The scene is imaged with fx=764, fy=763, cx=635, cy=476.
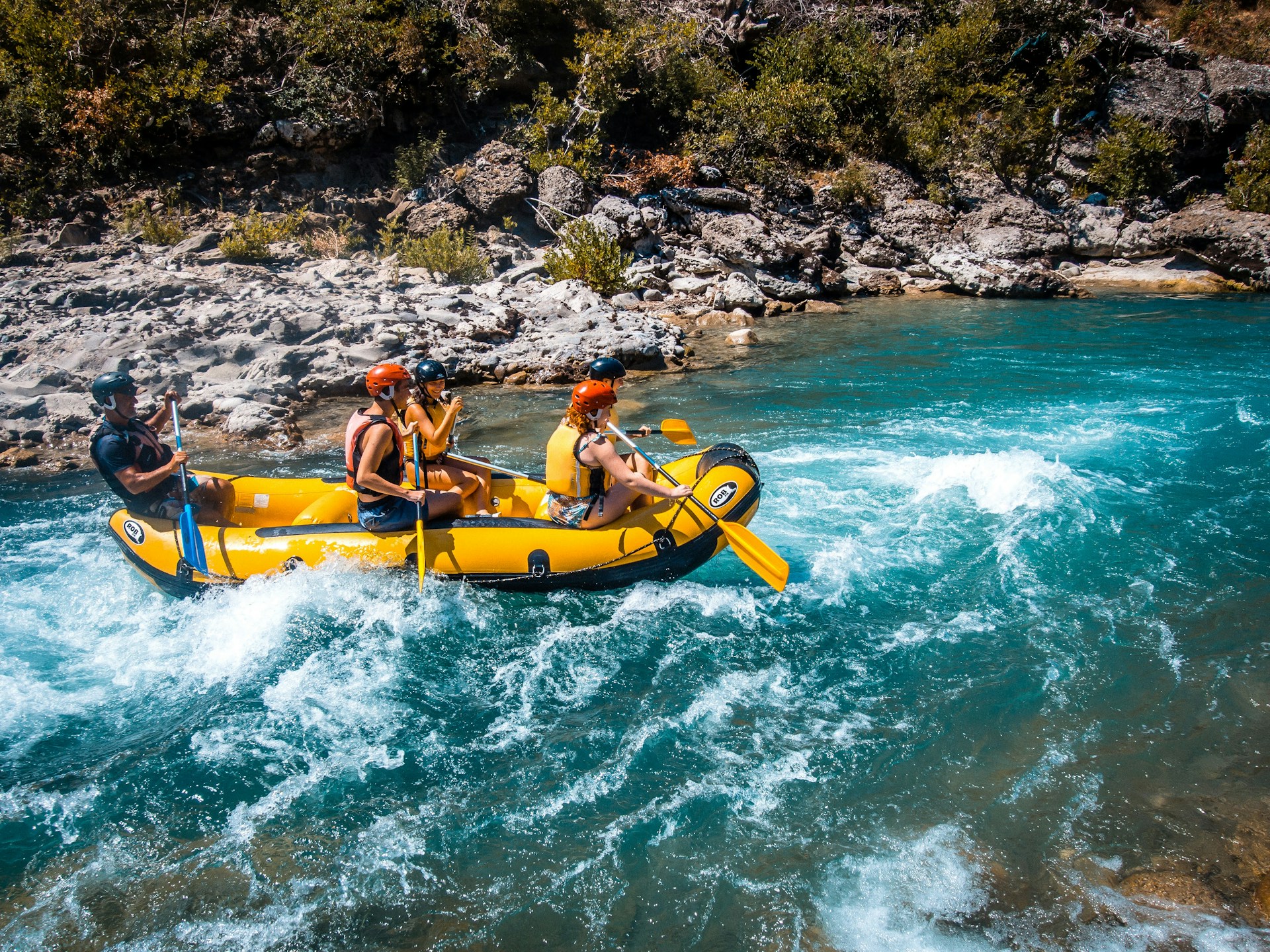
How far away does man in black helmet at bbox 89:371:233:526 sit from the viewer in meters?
4.98

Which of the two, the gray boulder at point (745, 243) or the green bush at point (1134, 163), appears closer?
the gray boulder at point (745, 243)

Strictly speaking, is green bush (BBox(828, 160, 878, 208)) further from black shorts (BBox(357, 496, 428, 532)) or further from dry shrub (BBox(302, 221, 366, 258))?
black shorts (BBox(357, 496, 428, 532))

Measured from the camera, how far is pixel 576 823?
357cm

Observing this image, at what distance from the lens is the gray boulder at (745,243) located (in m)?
15.9

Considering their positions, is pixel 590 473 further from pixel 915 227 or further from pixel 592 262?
pixel 915 227

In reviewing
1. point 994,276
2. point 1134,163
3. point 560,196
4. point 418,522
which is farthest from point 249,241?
point 1134,163

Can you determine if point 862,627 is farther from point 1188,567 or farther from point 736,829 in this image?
point 1188,567

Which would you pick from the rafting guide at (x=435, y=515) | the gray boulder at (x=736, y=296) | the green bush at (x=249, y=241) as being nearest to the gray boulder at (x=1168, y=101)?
the gray boulder at (x=736, y=296)

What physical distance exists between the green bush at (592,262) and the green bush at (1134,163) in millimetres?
13653

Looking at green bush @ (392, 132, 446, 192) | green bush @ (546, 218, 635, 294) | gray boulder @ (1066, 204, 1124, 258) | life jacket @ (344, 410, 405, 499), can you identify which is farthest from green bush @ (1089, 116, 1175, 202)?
life jacket @ (344, 410, 405, 499)

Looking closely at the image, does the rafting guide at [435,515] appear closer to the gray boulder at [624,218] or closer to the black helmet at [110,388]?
the black helmet at [110,388]

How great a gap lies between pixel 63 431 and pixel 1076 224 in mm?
20431

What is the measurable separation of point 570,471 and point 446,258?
9.43 metres

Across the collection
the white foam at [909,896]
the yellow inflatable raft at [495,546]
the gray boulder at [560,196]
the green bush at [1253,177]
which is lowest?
the white foam at [909,896]
